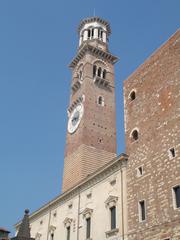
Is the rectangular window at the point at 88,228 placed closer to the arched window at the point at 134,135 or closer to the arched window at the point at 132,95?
the arched window at the point at 134,135

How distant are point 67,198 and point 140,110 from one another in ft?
31.5

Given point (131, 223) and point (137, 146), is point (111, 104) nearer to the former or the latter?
point (137, 146)

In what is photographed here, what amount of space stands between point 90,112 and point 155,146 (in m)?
18.4

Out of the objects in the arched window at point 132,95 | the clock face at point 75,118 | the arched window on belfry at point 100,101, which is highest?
the arched window on belfry at point 100,101

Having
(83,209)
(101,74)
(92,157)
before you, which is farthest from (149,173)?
(101,74)

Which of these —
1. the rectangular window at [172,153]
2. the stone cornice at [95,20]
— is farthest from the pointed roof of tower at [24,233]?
the stone cornice at [95,20]

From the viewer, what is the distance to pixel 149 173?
59.6ft

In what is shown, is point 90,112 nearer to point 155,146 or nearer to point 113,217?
point 113,217

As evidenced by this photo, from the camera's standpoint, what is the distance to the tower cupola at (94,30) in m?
44.4

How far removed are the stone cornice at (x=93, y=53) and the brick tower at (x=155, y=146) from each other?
1963 cm

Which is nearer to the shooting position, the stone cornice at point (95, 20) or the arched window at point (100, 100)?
the arched window at point (100, 100)

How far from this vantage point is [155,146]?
18.4m

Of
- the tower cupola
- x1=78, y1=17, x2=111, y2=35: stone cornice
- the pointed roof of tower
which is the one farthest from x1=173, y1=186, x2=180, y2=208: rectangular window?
x1=78, y1=17, x2=111, y2=35: stone cornice

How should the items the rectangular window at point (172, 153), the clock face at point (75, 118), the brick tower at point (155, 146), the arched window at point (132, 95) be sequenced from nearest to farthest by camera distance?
the brick tower at point (155, 146), the rectangular window at point (172, 153), the arched window at point (132, 95), the clock face at point (75, 118)
